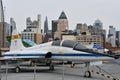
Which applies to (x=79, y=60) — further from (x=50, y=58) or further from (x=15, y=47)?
(x=15, y=47)

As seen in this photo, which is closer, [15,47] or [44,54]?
[44,54]

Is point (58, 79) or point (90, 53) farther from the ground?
point (90, 53)

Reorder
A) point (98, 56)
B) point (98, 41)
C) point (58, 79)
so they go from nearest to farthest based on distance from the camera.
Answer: point (58, 79) → point (98, 56) → point (98, 41)

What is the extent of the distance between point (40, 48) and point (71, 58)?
376cm

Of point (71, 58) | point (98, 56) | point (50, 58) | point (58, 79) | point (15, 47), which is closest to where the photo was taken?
point (58, 79)

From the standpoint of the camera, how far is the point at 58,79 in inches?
785

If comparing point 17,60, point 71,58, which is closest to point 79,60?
point 71,58

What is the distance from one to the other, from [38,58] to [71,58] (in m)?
3.28

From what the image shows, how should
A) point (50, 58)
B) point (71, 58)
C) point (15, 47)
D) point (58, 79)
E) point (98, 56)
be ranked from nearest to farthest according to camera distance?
point (58, 79), point (98, 56), point (71, 58), point (50, 58), point (15, 47)

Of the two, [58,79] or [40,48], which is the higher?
[40,48]

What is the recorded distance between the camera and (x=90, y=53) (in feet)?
75.4

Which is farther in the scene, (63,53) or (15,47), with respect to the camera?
(15,47)

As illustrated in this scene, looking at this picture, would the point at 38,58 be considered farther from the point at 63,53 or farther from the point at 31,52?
the point at 63,53

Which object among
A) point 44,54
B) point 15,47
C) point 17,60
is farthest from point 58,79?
point 15,47
